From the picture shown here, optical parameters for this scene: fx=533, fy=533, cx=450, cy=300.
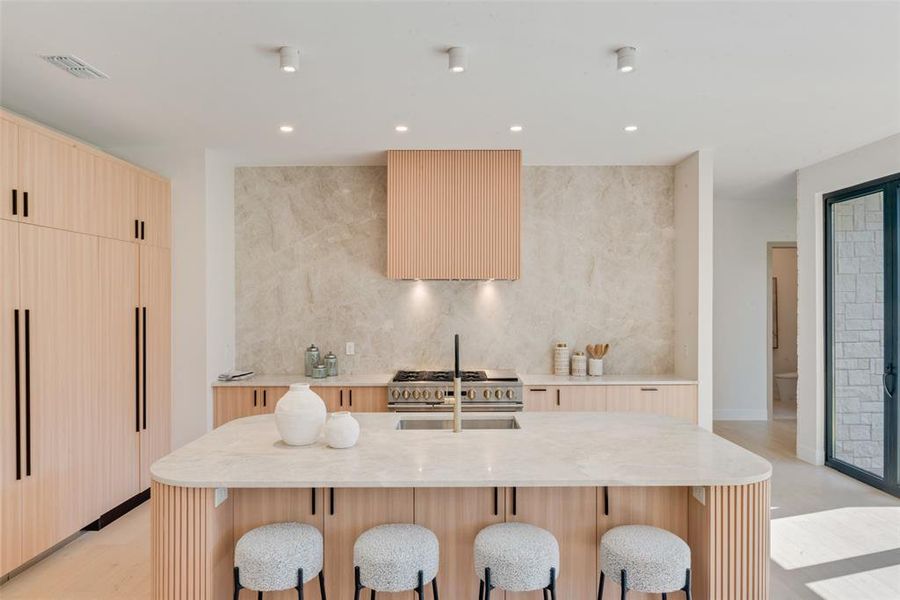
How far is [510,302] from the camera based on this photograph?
504 centimetres

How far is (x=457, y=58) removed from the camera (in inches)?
→ 106

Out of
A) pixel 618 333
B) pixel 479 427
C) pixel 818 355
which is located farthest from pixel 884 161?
pixel 479 427

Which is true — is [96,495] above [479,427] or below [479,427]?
below

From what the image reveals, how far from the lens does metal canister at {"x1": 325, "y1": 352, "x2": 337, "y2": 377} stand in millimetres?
4812

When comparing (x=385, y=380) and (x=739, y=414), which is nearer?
(x=385, y=380)

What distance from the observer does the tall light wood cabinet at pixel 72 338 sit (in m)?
2.92

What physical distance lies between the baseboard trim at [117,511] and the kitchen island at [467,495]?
5.70 ft

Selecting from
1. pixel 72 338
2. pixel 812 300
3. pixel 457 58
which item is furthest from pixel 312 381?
pixel 812 300

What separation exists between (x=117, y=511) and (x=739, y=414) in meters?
6.76

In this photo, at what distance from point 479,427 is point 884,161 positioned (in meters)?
4.00

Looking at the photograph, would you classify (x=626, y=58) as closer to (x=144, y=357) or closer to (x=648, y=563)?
(x=648, y=563)

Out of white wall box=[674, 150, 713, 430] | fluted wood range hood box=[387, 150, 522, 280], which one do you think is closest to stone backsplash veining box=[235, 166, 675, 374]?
white wall box=[674, 150, 713, 430]

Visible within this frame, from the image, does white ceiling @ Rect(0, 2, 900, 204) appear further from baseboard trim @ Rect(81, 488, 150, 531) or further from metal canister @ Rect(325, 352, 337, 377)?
baseboard trim @ Rect(81, 488, 150, 531)

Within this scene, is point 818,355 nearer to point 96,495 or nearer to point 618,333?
point 618,333
